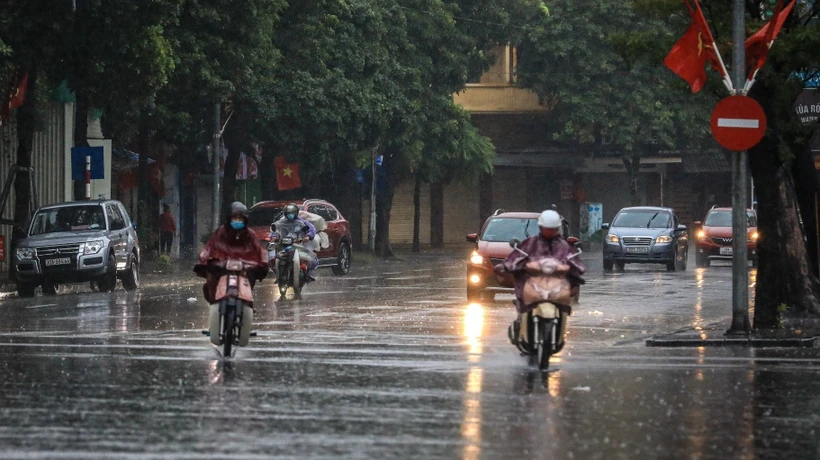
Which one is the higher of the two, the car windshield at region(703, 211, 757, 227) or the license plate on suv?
the car windshield at region(703, 211, 757, 227)

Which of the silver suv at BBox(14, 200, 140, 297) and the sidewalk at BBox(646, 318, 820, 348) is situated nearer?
the sidewalk at BBox(646, 318, 820, 348)

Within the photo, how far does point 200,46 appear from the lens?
34.9 m

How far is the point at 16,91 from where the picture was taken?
31.8 m

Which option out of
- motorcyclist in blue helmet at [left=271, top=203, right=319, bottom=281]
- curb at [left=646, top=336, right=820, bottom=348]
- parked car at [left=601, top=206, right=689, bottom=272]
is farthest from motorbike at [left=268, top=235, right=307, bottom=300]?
parked car at [left=601, top=206, right=689, bottom=272]

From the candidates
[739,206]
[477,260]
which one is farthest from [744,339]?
[477,260]

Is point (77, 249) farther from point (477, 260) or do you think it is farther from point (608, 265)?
point (608, 265)

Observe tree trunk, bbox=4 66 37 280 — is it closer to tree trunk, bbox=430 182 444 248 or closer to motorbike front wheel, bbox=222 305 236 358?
motorbike front wheel, bbox=222 305 236 358

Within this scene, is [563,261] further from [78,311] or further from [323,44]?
[323,44]

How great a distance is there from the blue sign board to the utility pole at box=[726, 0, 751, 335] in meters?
19.3

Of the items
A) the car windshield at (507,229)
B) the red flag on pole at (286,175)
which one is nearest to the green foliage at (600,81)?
the red flag on pole at (286,175)

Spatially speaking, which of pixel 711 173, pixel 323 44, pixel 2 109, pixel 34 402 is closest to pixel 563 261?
pixel 34 402

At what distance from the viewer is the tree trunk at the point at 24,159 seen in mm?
31359

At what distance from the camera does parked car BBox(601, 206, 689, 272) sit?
3997cm

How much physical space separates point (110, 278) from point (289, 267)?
16.8ft
